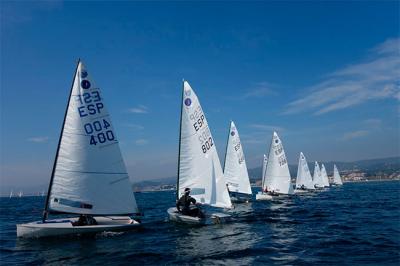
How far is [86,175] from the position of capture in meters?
18.2

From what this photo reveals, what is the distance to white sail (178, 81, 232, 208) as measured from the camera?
2243cm

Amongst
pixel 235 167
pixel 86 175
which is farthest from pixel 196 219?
pixel 235 167

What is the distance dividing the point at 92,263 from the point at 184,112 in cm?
1197

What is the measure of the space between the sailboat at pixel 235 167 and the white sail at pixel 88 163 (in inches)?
717

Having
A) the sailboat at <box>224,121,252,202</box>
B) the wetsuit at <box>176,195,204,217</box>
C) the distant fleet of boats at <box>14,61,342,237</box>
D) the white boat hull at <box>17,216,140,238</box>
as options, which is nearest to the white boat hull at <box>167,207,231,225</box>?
the distant fleet of boats at <box>14,61,342,237</box>

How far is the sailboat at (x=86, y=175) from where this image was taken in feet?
57.5

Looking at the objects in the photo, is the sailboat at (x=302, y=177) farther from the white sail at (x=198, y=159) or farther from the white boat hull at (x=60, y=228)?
the white boat hull at (x=60, y=228)

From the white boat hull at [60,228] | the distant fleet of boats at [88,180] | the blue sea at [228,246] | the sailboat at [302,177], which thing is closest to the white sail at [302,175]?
the sailboat at [302,177]

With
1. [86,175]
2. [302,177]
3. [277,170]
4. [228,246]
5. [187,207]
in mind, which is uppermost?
[277,170]

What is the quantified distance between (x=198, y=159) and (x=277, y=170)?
22.1 meters

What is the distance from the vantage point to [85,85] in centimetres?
1864

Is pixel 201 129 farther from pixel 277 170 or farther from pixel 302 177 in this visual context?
pixel 302 177

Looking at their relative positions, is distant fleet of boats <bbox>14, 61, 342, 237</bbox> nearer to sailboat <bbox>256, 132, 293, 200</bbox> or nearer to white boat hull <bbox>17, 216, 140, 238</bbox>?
white boat hull <bbox>17, 216, 140, 238</bbox>

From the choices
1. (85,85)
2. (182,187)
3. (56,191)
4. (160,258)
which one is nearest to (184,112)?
(182,187)
